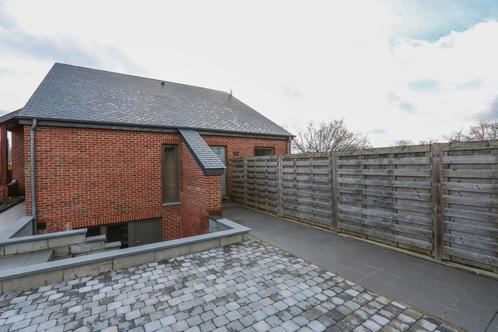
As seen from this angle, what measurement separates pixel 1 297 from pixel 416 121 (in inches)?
1101

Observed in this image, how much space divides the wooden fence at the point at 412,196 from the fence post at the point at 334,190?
2 centimetres

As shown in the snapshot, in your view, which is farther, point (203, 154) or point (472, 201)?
point (203, 154)

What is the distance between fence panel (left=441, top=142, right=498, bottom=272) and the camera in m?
3.21

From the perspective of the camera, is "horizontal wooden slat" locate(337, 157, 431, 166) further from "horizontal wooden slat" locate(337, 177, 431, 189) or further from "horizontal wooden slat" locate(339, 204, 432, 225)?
"horizontal wooden slat" locate(339, 204, 432, 225)

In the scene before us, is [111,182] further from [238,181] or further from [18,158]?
[18,158]

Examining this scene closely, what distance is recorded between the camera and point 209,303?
9.01 feet

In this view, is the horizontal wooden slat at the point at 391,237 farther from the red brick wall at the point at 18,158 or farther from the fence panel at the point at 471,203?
the red brick wall at the point at 18,158

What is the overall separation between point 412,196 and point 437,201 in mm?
367

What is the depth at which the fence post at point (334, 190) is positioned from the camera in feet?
17.6

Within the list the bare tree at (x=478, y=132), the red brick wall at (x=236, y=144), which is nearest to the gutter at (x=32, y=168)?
the red brick wall at (x=236, y=144)

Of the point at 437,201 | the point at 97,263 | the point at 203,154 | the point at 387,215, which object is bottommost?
the point at 97,263

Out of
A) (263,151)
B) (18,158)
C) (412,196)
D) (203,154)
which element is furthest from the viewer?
(263,151)

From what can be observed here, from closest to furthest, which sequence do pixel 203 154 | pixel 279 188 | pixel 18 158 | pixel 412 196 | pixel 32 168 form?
1. pixel 412 196
2. pixel 32 168
3. pixel 203 154
4. pixel 279 188
5. pixel 18 158

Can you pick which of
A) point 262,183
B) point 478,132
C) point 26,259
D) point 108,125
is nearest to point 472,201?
point 262,183
